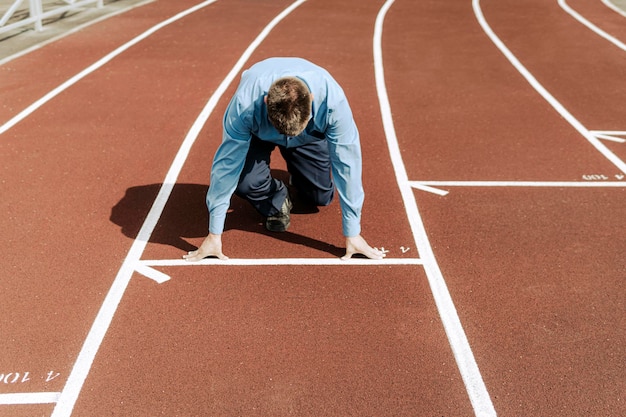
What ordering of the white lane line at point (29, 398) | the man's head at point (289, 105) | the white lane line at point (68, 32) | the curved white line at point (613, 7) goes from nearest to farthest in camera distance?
the white lane line at point (29, 398) → the man's head at point (289, 105) → the white lane line at point (68, 32) → the curved white line at point (613, 7)

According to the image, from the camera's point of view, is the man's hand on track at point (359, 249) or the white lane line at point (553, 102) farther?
the white lane line at point (553, 102)

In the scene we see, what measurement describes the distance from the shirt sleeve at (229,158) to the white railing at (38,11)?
7851 millimetres

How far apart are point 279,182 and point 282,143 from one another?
58 cm

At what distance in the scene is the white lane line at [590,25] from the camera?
11.6 meters

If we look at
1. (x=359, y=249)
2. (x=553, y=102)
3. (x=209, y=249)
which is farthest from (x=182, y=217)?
(x=553, y=102)

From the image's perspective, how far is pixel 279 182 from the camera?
18.5 feet

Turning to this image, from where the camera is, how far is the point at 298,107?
12.9 feet

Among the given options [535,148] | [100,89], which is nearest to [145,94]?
[100,89]

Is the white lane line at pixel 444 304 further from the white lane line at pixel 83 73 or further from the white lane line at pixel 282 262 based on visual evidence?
the white lane line at pixel 83 73

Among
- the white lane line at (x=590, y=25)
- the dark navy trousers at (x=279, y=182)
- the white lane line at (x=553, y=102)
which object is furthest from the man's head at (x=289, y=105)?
the white lane line at (x=590, y=25)

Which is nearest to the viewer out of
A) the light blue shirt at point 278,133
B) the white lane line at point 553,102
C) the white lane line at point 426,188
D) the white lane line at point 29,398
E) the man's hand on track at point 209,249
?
the white lane line at point 29,398

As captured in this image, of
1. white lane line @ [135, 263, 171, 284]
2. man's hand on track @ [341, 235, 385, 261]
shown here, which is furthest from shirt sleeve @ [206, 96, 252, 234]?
man's hand on track @ [341, 235, 385, 261]

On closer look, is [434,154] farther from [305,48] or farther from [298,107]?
[305,48]

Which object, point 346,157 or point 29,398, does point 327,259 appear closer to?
point 346,157
